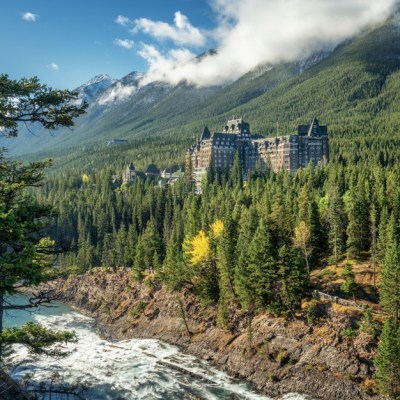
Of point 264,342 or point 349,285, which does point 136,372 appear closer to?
point 264,342

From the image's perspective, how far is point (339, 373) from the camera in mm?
51000

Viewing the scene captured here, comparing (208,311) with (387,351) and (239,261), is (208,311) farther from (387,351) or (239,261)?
(387,351)

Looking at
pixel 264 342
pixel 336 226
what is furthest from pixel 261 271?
pixel 336 226

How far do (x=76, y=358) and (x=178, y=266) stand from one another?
80.0 feet

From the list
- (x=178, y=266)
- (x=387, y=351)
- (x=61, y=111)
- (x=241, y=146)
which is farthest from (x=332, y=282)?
(x=241, y=146)

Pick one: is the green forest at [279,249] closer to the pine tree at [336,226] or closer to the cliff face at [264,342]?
the pine tree at [336,226]

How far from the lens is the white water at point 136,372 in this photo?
50.3m

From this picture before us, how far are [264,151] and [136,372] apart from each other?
14027cm

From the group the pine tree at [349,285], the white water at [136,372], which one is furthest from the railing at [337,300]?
the white water at [136,372]

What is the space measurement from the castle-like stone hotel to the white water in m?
110

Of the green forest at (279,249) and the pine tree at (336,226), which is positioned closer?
the green forest at (279,249)

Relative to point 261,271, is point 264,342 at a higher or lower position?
lower

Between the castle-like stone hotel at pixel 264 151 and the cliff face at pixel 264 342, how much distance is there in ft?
314

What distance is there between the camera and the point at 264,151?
Result: 186 meters
